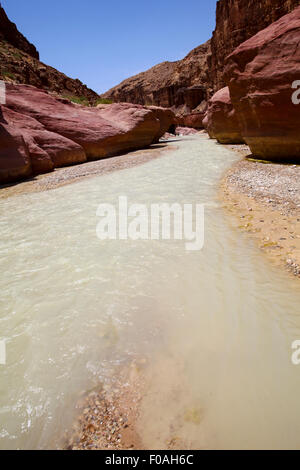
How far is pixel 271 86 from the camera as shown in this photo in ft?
21.1

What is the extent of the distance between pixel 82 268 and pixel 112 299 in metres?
0.68

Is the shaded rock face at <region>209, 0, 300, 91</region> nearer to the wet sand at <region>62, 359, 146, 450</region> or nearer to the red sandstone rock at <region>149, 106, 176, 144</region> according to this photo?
the red sandstone rock at <region>149, 106, 176, 144</region>

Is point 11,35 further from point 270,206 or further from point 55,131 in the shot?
point 270,206

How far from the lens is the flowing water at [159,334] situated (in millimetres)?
1272

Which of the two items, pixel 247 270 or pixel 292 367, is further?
pixel 247 270

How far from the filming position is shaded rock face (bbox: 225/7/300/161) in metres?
6.09

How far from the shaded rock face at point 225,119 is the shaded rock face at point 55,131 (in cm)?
348

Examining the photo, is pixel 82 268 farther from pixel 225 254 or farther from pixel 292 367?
pixel 292 367

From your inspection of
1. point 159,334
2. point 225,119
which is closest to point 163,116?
point 225,119

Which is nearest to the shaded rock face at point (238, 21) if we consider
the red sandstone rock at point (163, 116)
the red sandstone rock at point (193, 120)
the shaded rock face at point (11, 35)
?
the red sandstone rock at point (193, 120)

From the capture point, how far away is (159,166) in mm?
8781
